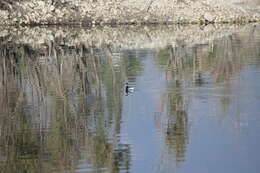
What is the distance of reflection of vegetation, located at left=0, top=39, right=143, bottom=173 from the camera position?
10445 mm

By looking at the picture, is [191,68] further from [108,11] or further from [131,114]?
[108,11]

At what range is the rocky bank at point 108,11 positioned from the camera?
38.6 m

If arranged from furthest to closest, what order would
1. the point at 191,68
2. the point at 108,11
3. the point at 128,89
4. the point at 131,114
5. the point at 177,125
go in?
the point at 108,11
the point at 191,68
the point at 128,89
the point at 131,114
the point at 177,125

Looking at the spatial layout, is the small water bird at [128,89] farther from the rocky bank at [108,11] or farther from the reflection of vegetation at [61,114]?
the rocky bank at [108,11]

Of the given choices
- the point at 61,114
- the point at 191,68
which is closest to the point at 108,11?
the point at 191,68

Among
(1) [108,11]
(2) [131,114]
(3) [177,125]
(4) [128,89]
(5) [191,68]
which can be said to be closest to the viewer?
(3) [177,125]

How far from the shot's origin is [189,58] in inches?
880

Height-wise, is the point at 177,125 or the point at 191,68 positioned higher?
the point at 191,68

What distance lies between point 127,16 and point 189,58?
17015mm

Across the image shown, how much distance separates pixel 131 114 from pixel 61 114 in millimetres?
1339

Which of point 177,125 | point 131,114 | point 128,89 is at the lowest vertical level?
point 177,125

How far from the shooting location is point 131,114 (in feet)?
43.9

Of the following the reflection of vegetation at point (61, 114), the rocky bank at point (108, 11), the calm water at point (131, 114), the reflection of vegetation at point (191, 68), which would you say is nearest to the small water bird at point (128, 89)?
the calm water at point (131, 114)

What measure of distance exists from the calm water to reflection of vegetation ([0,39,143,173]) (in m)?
0.02
